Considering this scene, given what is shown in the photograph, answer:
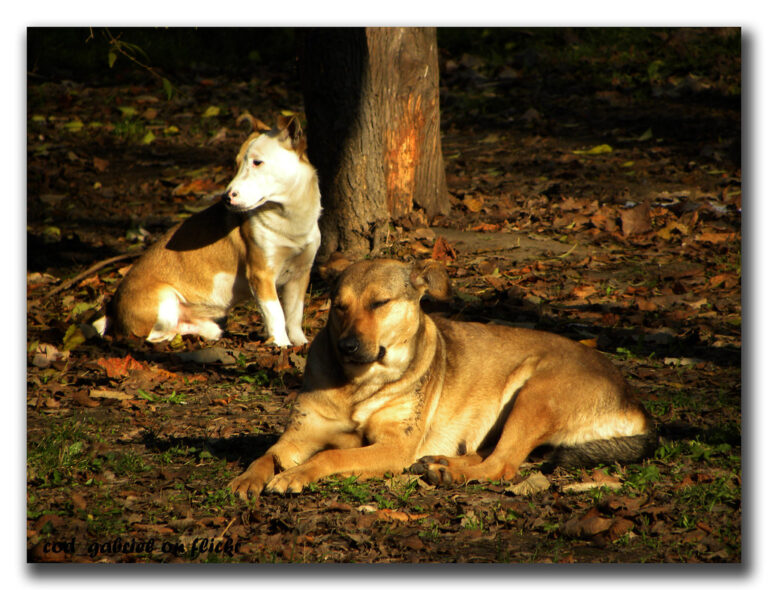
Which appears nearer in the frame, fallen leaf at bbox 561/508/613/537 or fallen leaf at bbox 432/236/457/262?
fallen leaf at bbox 561/508/613/537

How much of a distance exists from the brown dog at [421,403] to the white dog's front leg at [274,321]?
102 inches

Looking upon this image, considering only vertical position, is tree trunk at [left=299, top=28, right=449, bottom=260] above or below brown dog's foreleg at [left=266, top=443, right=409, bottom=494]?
above

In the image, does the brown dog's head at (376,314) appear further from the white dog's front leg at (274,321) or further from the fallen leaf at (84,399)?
the white dog's front leg at (274,321)

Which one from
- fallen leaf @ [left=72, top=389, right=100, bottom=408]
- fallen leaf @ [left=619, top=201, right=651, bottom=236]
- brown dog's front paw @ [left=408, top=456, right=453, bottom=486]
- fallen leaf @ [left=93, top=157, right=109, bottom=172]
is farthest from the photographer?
fallen leaf @ [left=93, top=157, right=109, bottom=172]

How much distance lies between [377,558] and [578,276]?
17.9 ft

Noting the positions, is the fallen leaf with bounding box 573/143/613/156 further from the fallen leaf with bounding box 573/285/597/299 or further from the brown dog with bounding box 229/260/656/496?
the brown dog with bounding box 229/260/656/496

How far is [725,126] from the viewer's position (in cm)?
1296

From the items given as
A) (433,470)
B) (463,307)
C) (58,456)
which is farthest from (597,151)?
(58,456)

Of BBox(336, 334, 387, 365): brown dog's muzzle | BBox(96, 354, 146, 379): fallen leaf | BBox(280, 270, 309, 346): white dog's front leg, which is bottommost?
BBox(96, 354, 146, 379): fallen leaf

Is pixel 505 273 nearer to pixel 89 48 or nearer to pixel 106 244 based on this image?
pixel 106 244

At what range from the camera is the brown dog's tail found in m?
5.22

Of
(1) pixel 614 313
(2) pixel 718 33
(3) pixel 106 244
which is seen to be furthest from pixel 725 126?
(3) pixel 106 244

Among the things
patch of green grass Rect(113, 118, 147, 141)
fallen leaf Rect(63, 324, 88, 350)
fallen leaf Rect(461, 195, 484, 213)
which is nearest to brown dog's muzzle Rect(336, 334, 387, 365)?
fallen leaf Rect(63, 324, 88, 350)

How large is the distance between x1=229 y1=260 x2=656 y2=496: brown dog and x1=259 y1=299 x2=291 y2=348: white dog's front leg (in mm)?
2603
